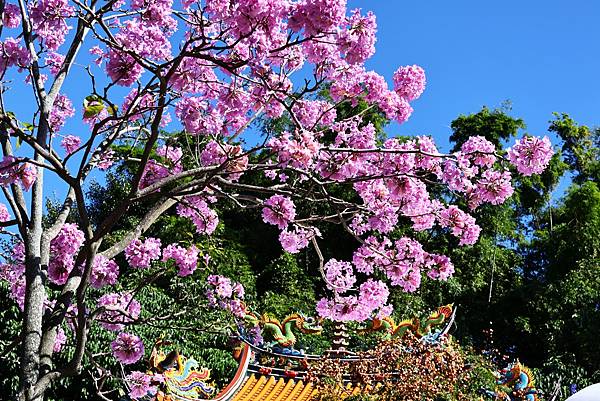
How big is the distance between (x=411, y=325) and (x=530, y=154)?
464cm

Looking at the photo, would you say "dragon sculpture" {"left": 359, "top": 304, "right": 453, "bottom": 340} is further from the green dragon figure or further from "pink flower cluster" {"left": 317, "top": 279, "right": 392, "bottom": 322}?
"pink flower cluster" {"left": 317, "top": 279, "right": 392, "bottom": 322}

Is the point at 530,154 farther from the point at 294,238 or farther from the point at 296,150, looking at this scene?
the point at 294,238

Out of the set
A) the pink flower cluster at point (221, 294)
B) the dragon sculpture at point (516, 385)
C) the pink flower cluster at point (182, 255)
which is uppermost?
the pink flower cluster at point (182, 255)

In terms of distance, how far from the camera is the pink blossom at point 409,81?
13.7 ft

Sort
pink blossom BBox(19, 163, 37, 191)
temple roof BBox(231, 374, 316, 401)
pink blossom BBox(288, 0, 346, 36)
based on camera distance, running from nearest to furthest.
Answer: pink blossom BBox(288, 0, 346, 36)
pink blossom BBox(19, 163, 37, 191)
temple roof BBox(231, 374, 316, 401)

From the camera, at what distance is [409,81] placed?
418cm

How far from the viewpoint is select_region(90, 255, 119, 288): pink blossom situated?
3730 mm

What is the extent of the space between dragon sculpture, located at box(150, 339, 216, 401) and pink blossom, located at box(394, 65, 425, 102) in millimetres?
3753

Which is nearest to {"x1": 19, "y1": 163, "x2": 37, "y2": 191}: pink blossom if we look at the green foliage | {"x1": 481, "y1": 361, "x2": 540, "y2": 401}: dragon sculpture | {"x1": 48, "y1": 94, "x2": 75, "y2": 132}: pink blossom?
{"x1": 48, "y1": 94, "x2": 75, "y2": 132}: pink blossom

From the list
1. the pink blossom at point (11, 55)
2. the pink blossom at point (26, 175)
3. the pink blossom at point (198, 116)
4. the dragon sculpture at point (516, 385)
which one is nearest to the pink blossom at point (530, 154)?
the pink blossom at point (198, 116)

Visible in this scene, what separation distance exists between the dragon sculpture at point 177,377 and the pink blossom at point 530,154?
429cm

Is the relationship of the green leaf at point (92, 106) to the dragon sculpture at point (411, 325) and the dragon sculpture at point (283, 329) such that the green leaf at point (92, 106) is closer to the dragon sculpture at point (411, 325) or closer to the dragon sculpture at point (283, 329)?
the dragon sculpture at point (283, 329)

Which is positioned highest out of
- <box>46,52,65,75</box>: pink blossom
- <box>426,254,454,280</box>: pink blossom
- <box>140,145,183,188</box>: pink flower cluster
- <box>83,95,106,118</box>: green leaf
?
<box>46,52,65,75</box>: pink blossom

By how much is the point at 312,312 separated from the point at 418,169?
27.8ft
